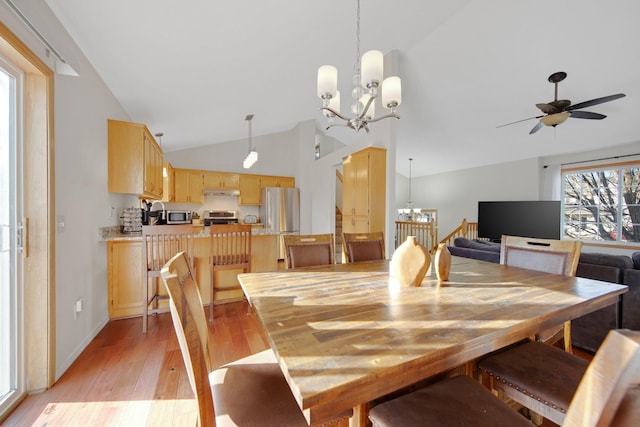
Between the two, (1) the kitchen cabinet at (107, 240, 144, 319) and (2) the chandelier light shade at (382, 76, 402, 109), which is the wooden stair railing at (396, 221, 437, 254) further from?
(1) the kitchen cabinet at (107, 240, 144, 319)

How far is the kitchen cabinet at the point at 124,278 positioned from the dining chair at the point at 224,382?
2.11 meters

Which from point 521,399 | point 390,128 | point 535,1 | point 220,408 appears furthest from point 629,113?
point 220,408

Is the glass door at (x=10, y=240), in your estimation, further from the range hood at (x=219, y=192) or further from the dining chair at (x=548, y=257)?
the range hood at (x=219, y=192)

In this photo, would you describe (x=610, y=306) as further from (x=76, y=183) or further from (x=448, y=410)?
(x=76, y=183)

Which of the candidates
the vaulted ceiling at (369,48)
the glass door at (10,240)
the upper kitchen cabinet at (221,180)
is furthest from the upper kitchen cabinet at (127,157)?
the upper kitchen cabinet at (221,180)

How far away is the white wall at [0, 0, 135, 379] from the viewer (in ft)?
5.52

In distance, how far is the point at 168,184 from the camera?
192 inches

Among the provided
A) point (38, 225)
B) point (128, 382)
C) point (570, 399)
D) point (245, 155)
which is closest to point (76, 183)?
point (38, 225)

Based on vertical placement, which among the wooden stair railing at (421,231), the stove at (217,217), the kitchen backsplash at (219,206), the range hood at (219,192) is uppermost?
the range hood at (219,192)

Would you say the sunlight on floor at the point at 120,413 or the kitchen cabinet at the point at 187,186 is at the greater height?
the kitchen cabinet at the point at 187,186

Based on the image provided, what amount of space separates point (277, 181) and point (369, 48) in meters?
3.56

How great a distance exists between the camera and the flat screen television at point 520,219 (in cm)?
501

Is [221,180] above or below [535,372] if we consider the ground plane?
above

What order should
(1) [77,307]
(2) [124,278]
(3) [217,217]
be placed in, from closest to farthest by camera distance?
(1) [77,307]
(2) [124,278]
(3) [217,217]
